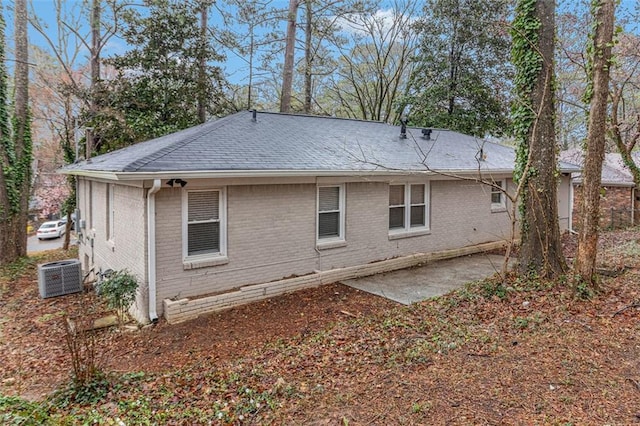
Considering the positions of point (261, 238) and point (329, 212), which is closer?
point (261, 238)

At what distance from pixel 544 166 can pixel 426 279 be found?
349cm

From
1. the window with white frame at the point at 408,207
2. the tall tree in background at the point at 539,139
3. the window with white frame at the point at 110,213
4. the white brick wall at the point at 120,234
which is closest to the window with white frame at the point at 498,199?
the window with white frame at the point at 408,207

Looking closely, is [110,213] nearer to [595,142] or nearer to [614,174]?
[595,142]

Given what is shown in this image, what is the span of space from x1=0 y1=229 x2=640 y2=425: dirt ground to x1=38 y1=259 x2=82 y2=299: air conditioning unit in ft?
4.10

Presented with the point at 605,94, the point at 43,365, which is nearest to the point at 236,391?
the point at 43,365

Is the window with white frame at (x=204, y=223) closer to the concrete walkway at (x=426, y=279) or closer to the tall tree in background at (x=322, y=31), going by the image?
the concrete walkway at (x=426, y=279)

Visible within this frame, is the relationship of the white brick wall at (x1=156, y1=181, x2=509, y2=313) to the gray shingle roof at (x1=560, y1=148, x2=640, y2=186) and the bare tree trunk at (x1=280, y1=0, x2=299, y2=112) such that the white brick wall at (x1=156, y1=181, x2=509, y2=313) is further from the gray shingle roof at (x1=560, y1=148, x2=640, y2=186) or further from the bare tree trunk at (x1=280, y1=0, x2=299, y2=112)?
the gray shingle roof at (x1=560, y1=148, x2=640, y2=186)

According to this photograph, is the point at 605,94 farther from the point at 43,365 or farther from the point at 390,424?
the point at 43,365

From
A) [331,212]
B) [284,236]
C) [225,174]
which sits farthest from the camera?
[331,212]

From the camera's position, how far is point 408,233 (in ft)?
34.2

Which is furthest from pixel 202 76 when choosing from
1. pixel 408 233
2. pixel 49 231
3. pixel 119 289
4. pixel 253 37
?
pixel 49 231

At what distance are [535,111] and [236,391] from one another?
668 cm

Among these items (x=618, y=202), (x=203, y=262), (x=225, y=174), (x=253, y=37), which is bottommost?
(x=203, y=262)

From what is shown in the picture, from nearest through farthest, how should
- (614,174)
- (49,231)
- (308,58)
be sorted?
(614,174) < (308,58) < (49,231)
